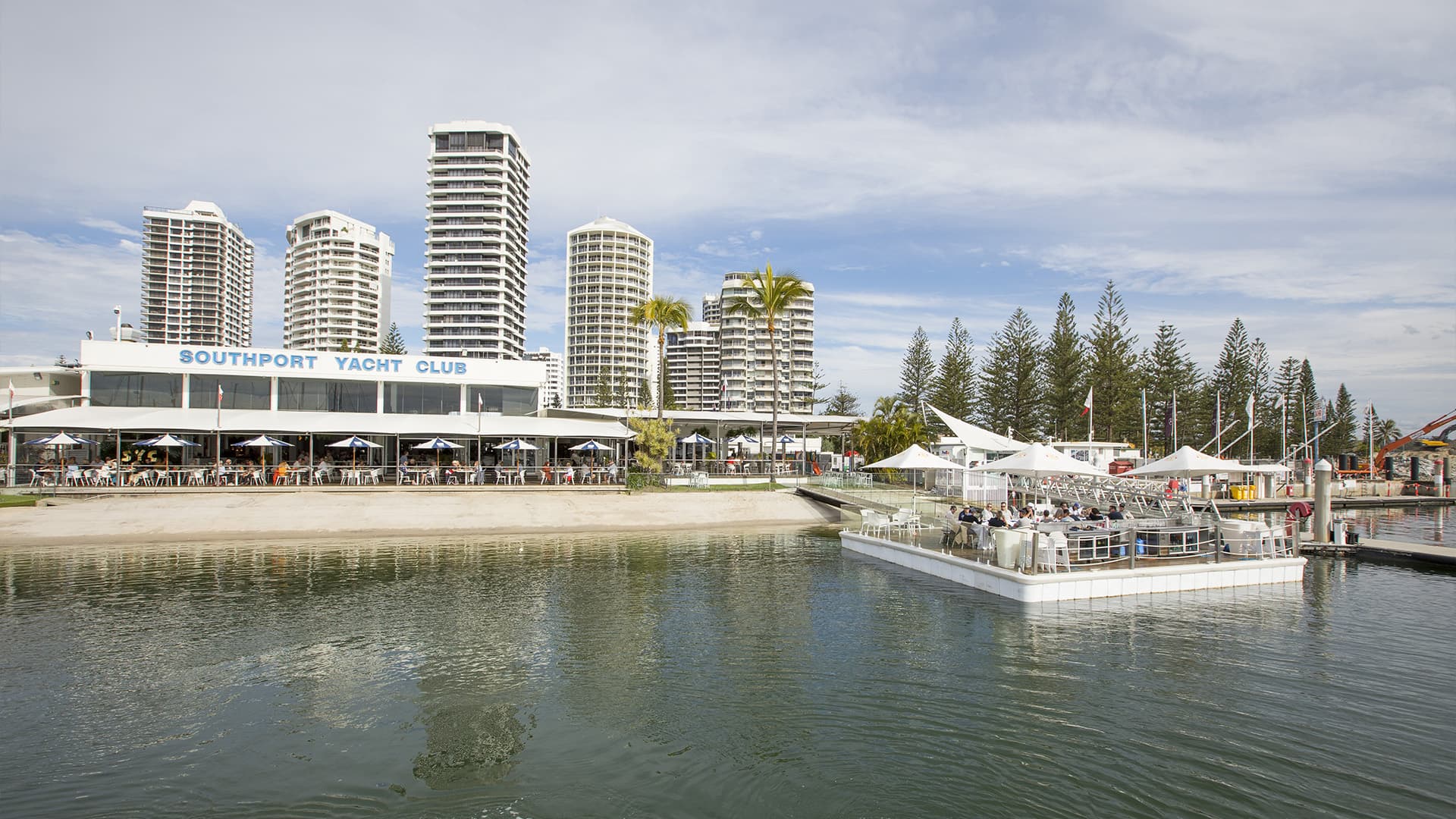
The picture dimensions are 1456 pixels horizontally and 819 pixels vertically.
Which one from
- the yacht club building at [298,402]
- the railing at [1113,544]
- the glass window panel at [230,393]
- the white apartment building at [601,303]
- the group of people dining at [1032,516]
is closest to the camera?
the railing at [1113,544]

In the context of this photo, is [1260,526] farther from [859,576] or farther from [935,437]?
[935,437]

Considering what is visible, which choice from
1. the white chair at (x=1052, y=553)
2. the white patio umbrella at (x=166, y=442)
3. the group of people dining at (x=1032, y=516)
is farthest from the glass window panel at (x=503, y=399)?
the white chair at (x=1052, y=553)

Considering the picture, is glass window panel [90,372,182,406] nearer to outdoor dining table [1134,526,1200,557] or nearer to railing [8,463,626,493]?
railing [8,463,626,493]

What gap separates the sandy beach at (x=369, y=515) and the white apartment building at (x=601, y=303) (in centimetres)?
8030

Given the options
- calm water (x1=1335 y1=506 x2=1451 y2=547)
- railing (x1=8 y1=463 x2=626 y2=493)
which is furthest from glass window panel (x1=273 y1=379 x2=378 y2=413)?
calm water (x1=1335 y1=506 x2=1451 y2=547)

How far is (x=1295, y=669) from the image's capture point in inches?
384

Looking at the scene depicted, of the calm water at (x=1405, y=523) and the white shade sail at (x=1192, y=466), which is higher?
the white shade sail at (x=1192, y=466)

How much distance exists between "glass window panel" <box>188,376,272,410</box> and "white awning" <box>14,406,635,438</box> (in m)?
0.50

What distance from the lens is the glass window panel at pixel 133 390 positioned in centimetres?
2981

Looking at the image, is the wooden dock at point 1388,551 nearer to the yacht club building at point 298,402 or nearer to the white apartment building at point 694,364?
the yacht club building at point 298,402

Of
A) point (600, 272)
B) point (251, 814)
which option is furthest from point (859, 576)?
point (600, 272)

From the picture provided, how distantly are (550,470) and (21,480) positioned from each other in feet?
56.5

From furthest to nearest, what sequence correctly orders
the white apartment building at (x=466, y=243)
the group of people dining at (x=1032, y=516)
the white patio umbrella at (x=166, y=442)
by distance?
the white apartment building at (x=466, y=243)
the white patio umbrella at (x=166, y=442)
the group of people dining at (x=1032, y=516)

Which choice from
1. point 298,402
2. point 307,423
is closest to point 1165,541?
point 307,423
